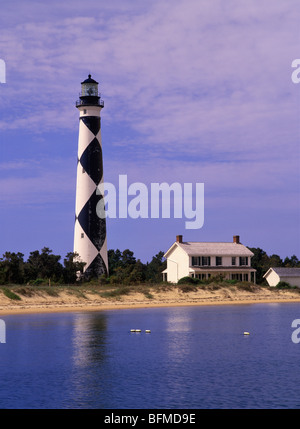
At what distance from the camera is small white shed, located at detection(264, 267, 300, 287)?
247ft

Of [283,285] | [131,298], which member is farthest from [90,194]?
[283,285]

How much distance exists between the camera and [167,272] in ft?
246

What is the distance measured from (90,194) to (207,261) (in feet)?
55.4

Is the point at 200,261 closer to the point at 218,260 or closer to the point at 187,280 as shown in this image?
the point at 218,260

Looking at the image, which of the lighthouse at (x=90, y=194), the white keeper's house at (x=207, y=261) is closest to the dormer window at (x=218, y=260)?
the white keeper's house at (x=207, y=261)

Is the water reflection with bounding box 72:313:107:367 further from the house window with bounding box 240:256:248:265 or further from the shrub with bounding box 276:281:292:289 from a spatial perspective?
the shrub with bounding box 276:281:292:289

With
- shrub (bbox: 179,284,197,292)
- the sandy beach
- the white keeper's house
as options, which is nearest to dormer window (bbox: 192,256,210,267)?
the white keeper's house

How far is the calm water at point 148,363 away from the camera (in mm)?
22672

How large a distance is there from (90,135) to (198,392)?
42.3m

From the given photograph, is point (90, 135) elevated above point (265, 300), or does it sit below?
above

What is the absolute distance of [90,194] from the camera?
204ft
